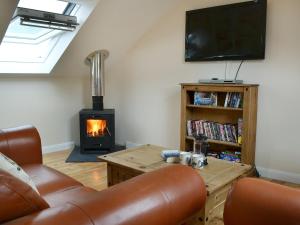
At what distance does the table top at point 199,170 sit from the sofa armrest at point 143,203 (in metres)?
0.56

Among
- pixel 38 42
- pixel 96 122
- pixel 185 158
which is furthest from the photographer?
pixel 96 122

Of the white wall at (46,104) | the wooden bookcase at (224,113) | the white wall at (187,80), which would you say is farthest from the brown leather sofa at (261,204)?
the white wall at (46,104)

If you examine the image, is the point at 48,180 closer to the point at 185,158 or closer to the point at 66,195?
the point at 66,195

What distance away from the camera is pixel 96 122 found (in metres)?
4.29

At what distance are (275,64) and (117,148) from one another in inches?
101

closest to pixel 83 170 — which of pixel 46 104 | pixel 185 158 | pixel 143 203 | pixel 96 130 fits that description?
pixel 96 130

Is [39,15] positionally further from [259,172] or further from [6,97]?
[259,172]

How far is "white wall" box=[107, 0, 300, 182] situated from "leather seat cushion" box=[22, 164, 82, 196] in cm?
224

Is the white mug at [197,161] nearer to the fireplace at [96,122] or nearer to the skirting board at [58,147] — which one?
the fireplace at [96,122]

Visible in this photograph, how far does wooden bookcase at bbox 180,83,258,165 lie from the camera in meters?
3.11

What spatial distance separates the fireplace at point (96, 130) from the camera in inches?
165

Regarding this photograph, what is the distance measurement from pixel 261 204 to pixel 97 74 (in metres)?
3.50

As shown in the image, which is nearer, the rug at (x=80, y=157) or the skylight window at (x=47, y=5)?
the skylight window at (x=47, y=5)

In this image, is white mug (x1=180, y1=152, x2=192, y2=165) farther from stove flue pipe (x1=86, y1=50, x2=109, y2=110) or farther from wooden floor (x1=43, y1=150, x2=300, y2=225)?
A: stove flue pipe (x1=86, y1=50, x2=109, y2=110)
